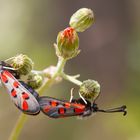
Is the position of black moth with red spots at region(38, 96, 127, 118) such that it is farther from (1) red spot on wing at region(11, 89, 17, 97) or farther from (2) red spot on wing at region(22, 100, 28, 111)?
(1) red spot on wing at region(11, 89, 17, 97)

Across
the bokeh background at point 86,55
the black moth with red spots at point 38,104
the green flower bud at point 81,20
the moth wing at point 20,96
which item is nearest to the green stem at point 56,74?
the black moth with red spots at point 38,104

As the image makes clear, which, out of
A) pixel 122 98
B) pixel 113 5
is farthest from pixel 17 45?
pixel 113 5

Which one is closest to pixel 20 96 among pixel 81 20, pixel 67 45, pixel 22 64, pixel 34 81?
pixel 34 81

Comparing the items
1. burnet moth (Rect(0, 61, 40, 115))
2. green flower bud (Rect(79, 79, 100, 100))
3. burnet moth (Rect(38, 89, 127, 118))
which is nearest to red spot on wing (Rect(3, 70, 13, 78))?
burnet moth (Rect(0, 61, 40, 115))

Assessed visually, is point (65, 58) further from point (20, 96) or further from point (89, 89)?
point (20, 96)

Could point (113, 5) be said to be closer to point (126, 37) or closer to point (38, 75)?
point (126, 37)
